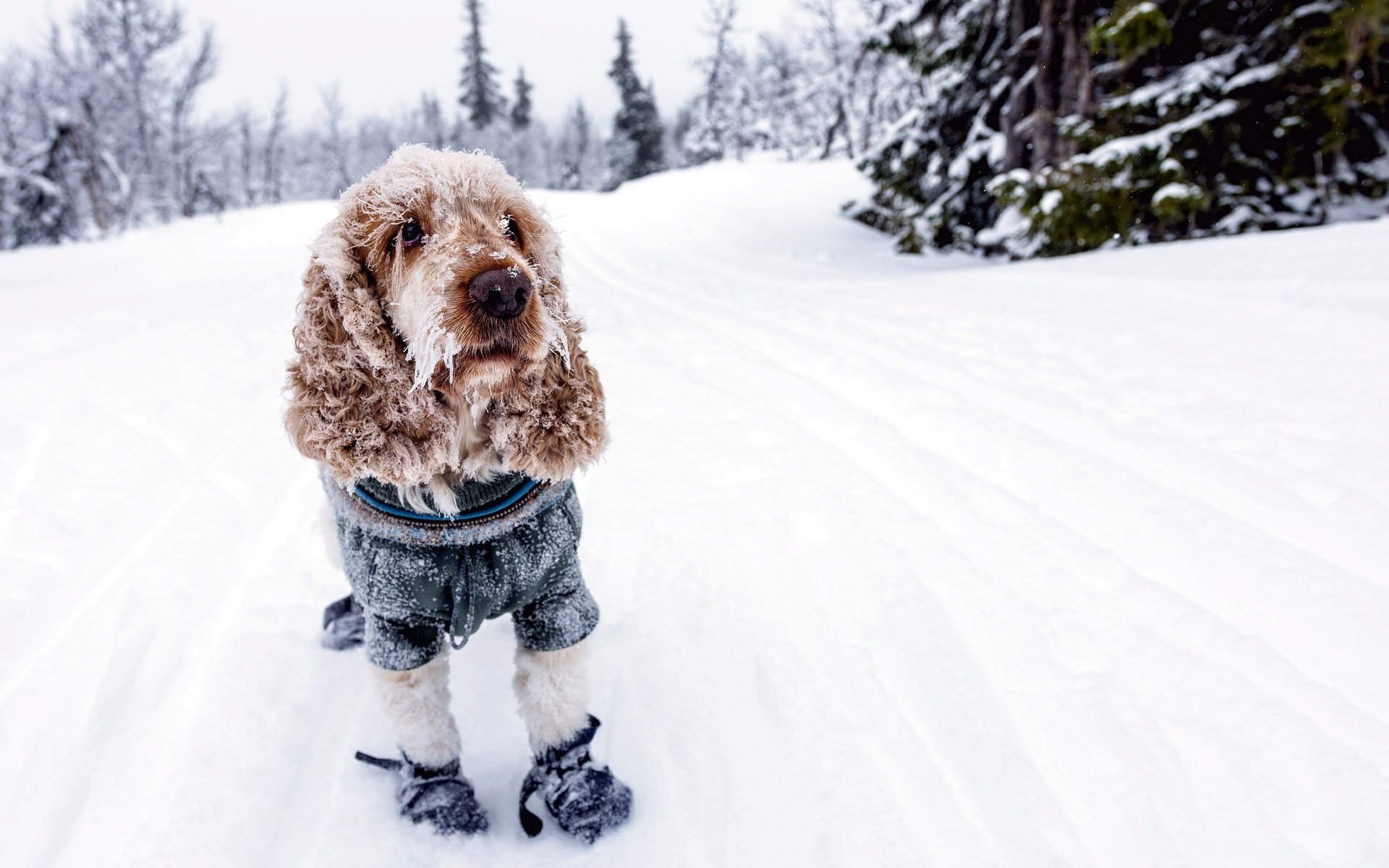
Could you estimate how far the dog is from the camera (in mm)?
1724

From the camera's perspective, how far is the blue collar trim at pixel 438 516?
184cm

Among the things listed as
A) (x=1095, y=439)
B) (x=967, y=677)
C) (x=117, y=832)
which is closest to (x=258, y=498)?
(x=117, y=832)

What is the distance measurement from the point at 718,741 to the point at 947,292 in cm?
564

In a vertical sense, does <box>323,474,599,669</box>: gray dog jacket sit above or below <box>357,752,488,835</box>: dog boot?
above

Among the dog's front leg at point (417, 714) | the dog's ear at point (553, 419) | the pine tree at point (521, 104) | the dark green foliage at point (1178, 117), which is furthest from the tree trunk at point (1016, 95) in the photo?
the pine tree at point (521, 104)

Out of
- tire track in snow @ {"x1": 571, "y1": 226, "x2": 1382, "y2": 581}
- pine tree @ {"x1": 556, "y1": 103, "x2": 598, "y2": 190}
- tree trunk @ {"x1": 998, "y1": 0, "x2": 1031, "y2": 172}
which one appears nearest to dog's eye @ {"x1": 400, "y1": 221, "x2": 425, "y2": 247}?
tire track in snow @ {"x1": 571, "y1": 226, "x2": 1382, "y2": 581}

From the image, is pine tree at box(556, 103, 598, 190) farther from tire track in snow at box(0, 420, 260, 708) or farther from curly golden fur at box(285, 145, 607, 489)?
curly golden fur at box(285, 145, 607, 489)

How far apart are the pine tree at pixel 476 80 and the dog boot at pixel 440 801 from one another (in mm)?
55842

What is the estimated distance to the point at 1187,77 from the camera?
7.46m

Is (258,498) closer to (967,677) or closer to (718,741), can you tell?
(718,741)

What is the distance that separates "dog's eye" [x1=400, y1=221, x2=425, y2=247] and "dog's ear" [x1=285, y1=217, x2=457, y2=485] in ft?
0.42

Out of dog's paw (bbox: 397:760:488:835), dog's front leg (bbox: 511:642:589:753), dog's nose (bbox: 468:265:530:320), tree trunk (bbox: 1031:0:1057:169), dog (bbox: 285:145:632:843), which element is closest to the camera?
dog's nose (bbox: 468:265:530:320)

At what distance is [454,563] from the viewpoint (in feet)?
6.14

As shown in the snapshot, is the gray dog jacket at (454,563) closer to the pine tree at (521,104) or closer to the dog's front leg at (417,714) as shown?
the dog's front leg at (417,714)
